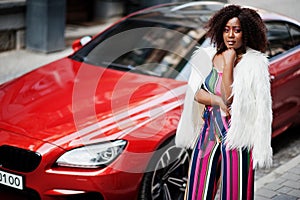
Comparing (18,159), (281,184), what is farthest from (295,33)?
(18,159)

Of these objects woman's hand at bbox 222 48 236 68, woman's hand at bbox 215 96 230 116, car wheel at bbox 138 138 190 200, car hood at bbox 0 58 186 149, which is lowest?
car wheel at bbox 138 138 190 200

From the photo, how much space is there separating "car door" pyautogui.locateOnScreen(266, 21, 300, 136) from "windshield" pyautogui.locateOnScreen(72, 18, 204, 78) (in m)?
0.84

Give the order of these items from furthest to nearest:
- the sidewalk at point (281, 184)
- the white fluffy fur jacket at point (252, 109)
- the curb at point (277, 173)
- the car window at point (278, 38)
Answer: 1. the car window at point (278, 38)
2. the curb at point (277, 173)
3. the sidewalk at point (281, 184)
4. the white fluffy fur jacket at point (252, 109)

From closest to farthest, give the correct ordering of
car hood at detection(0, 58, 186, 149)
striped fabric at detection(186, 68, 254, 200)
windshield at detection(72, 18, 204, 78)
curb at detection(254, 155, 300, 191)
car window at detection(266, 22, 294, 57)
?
striped fabric at detection(186, 68, 254, 200) → car hood at detection(0, 58, 186, 149) → curb at detection(254, 155, 300, 191) → windshield at detection(72, 18, 204, 78) → car window at detection(266, 22, 294, 57)

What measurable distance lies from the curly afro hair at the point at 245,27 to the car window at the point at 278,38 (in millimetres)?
2599

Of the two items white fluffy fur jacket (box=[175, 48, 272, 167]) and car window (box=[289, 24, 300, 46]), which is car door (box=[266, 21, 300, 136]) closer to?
car window (box=[289, 24, 300, 46])

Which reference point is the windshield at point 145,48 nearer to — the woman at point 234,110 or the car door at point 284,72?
the car door at point 284,72

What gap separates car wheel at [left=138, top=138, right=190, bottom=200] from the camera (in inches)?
191

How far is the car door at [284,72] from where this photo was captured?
623 cm

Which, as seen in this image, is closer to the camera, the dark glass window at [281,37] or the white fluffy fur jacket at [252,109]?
the white fluffy fur jacket at [252,109]

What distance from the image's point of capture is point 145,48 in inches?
241

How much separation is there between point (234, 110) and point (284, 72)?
8.88 feet

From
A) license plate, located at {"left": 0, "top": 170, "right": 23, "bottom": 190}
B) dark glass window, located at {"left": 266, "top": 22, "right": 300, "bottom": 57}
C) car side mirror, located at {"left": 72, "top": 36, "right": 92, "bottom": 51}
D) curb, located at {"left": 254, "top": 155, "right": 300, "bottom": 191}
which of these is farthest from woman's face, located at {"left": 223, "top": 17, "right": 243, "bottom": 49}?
car side mirror, located at {"left": 72, "top": 36, "right": 92, "bottom": 51}

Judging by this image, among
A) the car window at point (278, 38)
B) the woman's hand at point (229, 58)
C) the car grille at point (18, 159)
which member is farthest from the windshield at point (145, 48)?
the woman's hand at point (229, 58)
